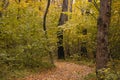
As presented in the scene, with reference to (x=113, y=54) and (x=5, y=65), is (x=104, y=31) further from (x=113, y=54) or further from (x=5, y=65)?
(x=113, y=54)

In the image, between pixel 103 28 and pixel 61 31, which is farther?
pixel 61 31

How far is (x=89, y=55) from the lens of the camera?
21.0 meters

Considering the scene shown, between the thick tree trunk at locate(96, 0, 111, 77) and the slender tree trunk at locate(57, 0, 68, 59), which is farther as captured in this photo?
the slender tree trunk at locate(57, 0, 68, 59)

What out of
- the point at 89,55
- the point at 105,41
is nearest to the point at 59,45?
the point at 89,55

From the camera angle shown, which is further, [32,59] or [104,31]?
[32,59]

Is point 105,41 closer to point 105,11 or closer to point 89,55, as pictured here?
point 105,11

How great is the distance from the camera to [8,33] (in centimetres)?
1022

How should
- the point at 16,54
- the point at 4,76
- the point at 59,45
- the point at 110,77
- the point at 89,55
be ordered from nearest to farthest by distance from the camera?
1. the point at 110,77
2. the point at 4,76
3. the point at 16,54
4. the point at 59,45
5. the point at 89,55

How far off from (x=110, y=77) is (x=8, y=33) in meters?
5.56

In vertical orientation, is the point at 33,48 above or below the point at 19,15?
below

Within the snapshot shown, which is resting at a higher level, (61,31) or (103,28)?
(103,28)

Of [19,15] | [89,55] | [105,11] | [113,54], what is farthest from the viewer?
[89,55]

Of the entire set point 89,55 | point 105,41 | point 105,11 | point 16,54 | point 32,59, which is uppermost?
point 105,11

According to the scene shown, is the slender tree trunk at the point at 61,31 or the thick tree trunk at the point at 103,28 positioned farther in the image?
the slender tree trunk at the point at 61,31
